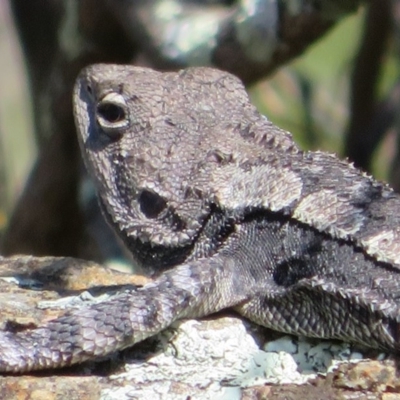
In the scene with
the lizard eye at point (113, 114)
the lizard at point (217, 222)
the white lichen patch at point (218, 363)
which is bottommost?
the white lichen patch at point (218, 363)

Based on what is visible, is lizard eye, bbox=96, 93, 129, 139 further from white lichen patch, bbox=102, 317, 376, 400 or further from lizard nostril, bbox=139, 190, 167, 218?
white lichen patch, bbox=102, 317, 376, 400

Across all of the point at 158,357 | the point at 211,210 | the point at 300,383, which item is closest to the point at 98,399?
the point at 158,357

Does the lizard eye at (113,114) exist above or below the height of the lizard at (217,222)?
above

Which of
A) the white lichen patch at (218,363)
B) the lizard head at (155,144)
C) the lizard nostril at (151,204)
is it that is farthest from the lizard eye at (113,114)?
the white lichen patch at (218,363)

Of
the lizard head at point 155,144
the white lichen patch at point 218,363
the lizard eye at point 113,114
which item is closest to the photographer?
the white lichen patch at point 218,363

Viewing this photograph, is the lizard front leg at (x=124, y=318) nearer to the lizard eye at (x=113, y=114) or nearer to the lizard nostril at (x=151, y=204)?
the lizard nostril at (x=151, y=204)

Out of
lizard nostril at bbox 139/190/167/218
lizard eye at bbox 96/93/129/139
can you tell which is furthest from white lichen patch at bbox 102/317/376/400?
lizard eye at bbox 96/93/129/139

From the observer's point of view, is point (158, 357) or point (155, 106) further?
point (155, 106)

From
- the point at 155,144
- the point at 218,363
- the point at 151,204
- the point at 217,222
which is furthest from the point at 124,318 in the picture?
the point at 155,144

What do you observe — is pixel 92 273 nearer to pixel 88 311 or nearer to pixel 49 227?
pixel 88 311
